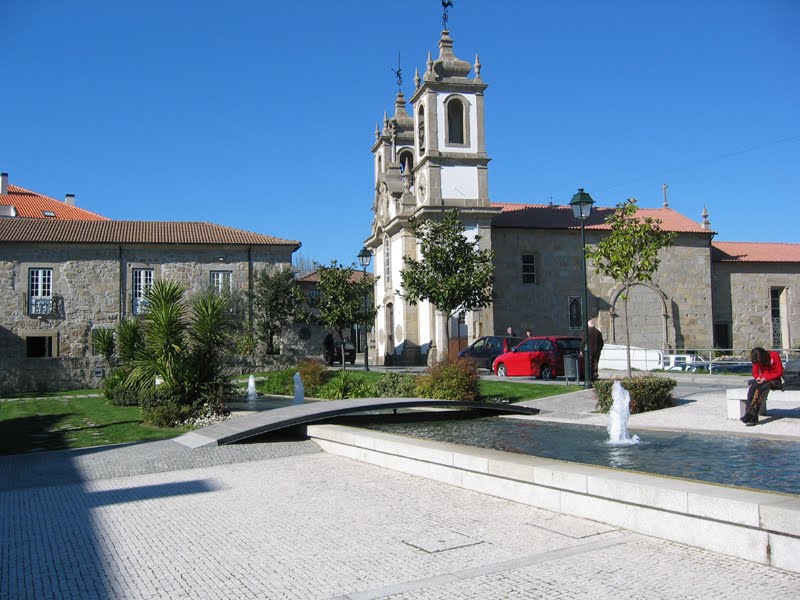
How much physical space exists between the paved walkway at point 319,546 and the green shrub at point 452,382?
629 centimetres

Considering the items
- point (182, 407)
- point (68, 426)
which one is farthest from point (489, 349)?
point (68, 426)

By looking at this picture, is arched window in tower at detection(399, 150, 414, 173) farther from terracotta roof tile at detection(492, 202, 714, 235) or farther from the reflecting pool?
the reflecting pool

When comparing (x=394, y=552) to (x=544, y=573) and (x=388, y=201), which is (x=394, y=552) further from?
(x=388, y=201)

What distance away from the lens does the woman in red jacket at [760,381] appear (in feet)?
36.4

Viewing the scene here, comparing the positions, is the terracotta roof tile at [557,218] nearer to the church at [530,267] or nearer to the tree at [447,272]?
the church at [530,267]

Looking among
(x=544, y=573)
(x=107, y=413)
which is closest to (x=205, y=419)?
(x=107, y=413)

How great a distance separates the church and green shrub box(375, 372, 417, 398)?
50.8 feet

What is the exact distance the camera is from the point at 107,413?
18.3 metres

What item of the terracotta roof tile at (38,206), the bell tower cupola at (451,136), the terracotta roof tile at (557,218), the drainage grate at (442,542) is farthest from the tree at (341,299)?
the terracotta roof tile at (38,206)

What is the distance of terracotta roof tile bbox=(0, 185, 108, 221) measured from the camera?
2081 inches

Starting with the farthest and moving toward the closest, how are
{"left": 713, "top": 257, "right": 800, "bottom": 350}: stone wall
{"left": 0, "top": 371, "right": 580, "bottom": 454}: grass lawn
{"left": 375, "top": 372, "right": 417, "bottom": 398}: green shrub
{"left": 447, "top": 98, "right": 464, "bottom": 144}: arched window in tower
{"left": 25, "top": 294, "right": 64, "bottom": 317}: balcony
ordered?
{"left": 713, "top": 257, "right": 800, "bottom": 350}: stone wall < {"left": 25, "top": 294, "right": 64, "bottom": 317}: balcony < {"left": 447, "top": 98, "right": 464, "bottom": 144}: arched window in tower < {"left": 375, "top": 372, "right": 417, "bottom": 398}: green shrub < {"left": 0, "top": 371, "right": 580, "bottom": 454}: grass lawn

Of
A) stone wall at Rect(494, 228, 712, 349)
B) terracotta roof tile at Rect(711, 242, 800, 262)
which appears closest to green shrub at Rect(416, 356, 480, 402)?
stone wall at Rect(494, 228, 712, 349)

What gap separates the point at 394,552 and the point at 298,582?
95 centimetres

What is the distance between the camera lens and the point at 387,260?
41094 mm
